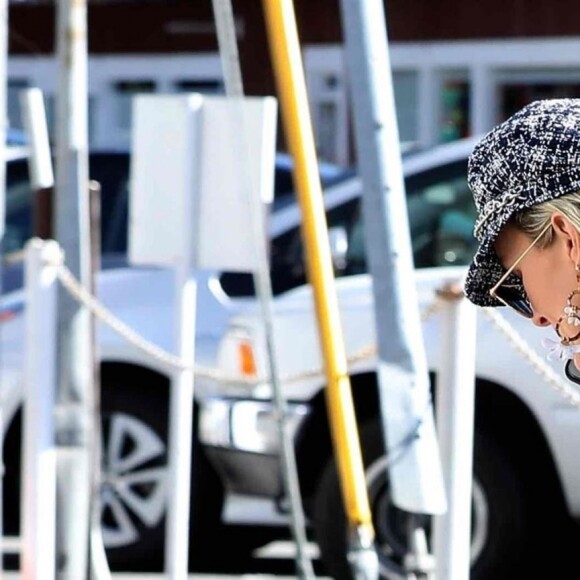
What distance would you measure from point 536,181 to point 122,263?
592 cm

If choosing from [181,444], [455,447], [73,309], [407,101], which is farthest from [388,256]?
[407,101]

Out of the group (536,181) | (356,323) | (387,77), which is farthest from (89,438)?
(536,181)

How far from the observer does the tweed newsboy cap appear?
6.02ft

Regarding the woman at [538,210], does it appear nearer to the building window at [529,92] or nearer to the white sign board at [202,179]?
the white sign board at [202,179]

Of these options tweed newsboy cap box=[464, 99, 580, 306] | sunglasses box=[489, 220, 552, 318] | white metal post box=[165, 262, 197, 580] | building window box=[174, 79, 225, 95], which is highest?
building window box=[174, 79, 225, 95]

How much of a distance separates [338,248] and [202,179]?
2144mm

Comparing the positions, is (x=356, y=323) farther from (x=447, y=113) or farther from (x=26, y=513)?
(x=447, y=113)

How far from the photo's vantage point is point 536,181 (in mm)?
1854

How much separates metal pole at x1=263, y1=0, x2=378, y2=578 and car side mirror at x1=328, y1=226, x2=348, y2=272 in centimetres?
298

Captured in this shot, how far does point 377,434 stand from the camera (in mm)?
6277

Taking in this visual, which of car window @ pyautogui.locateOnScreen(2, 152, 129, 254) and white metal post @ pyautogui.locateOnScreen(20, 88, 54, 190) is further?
car window @ pyautogui.locateOnScreen(2, 152, 129, 254)

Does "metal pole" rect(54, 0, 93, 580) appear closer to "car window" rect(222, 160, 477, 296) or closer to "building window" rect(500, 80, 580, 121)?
"car window" rect(222, 160, 477, 296)

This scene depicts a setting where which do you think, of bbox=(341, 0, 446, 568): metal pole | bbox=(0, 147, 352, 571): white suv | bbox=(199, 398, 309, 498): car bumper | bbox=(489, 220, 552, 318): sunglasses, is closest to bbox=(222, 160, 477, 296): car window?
bbox=(0, 147, 352, 571): white suv

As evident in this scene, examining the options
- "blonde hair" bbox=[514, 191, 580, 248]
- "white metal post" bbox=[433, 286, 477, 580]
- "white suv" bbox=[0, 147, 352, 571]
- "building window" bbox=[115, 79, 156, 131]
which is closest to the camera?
"blonde hair" bbox=[514, 191, 580, 248]
